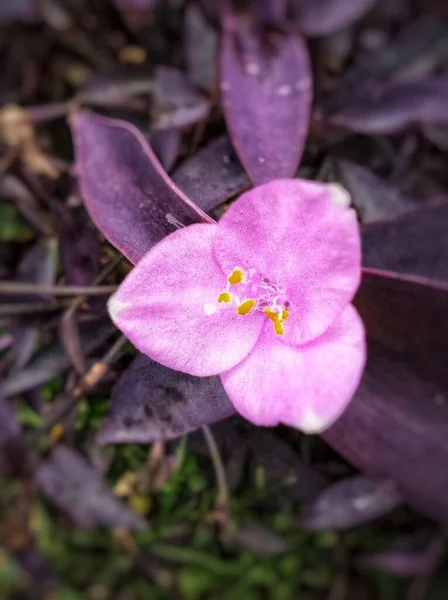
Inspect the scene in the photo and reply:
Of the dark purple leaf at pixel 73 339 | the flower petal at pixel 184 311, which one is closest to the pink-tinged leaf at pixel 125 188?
the flower petal at pixel 184 311

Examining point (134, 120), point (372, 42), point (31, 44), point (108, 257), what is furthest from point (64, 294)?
point (372, 42)

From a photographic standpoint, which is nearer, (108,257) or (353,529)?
(108,257)

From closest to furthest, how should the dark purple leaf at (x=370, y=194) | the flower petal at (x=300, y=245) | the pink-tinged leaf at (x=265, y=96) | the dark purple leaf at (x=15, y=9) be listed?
the flower petal at (x=300, y=245) < the pink-tinged leaf at (x=265, y=96) < the dark purple leaf at (x=370, y=194) < the dark purple leaf at (x=15, y=9)

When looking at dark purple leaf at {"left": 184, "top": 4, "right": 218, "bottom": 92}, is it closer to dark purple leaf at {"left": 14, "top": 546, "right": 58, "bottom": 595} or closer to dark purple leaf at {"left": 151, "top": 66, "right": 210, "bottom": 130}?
dark purple leaf at {"left": 151, "top": 66, "right": 210, "bottom": 130}

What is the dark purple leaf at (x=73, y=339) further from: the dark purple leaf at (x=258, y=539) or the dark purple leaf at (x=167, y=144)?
the dark purple leaf at (x=258, y=539)

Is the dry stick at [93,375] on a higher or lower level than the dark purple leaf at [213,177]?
lower

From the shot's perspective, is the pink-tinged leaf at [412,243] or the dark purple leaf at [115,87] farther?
the dark purple leaf at [115,87]

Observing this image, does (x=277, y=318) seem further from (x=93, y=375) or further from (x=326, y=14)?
(x=326, y=14)

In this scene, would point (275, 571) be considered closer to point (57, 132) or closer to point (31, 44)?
point (57, 132)
